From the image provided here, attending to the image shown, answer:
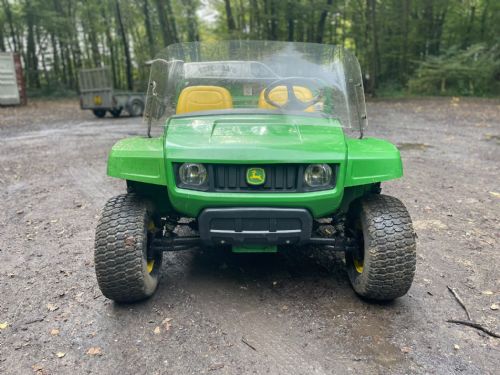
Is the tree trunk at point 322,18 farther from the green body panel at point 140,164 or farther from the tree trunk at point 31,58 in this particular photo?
the green body panel at point 140,164

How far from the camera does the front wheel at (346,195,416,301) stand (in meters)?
2.89

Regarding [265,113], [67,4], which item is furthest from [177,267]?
[67,4]

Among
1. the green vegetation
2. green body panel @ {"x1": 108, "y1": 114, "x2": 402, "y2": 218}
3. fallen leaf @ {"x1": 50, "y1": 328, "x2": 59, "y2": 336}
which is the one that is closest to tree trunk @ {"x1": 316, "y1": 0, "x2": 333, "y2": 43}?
the green vegetation

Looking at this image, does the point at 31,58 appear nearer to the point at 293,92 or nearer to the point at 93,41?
the point at 93,41

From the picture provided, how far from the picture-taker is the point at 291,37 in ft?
76.5

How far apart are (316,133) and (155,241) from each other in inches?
54.6

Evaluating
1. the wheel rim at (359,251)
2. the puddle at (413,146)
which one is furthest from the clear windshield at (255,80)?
the puddle at (413,146)

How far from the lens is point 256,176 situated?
2805 millimetres

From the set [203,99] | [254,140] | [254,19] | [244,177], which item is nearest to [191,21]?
[254,19]

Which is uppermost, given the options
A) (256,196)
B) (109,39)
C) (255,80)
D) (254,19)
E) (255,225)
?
(254,19)

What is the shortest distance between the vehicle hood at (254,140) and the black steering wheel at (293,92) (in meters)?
0.30

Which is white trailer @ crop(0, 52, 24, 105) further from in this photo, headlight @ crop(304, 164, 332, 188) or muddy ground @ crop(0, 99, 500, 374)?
headlight @ crop(304, 164, 332, 188)

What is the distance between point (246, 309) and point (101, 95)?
14.5m

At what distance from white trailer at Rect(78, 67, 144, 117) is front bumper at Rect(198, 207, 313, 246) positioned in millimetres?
14093
